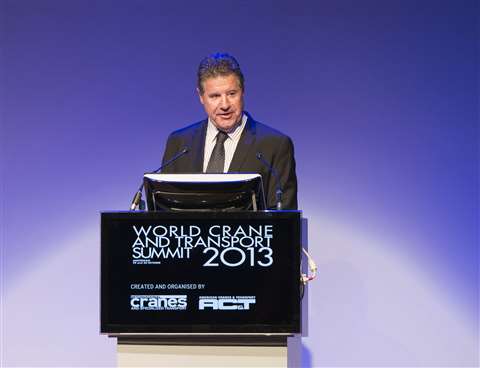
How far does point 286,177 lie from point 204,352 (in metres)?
1.03

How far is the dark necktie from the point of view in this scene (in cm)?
343

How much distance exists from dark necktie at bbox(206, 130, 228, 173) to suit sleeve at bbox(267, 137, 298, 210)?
0.21 m

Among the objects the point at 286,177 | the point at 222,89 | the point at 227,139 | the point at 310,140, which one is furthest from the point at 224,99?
the point at 310,140

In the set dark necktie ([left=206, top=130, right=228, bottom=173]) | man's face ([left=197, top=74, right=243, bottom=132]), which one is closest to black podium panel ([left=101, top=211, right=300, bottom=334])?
dark necktie ([left=206, top=130, right=228, bottom=173])

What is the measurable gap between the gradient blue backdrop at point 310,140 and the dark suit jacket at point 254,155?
860 mm

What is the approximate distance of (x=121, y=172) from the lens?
4.50m

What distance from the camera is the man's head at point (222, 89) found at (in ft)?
11.4

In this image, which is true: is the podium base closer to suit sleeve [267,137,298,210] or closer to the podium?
the podium

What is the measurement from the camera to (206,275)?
2.55 meters

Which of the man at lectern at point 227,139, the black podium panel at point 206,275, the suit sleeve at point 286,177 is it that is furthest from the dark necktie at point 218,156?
the black podium panel at point 206,275

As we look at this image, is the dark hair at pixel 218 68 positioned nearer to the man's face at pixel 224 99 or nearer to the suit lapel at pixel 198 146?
the man's face at pixel 224 99

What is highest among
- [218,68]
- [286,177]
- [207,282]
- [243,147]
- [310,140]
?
[218,68]

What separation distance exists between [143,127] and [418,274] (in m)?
1.58

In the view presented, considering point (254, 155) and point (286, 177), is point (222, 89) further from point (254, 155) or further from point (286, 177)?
point (286, 177)
